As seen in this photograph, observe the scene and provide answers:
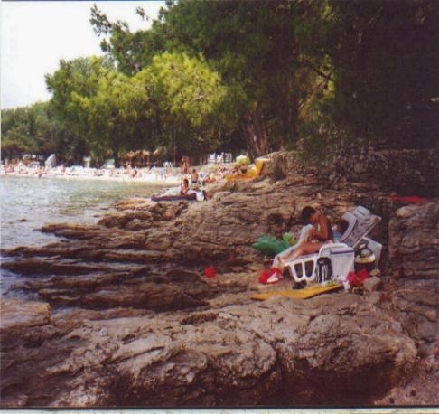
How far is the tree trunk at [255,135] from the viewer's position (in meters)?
4.33

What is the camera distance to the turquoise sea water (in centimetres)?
377

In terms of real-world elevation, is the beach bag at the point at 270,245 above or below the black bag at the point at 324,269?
above

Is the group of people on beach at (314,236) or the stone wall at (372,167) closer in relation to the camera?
the group of people on beach at (314,236)

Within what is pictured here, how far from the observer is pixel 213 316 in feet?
12.1

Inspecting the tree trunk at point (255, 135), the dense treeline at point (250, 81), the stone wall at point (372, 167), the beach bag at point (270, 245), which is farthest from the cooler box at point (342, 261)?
the tree trunk at point (255, 135)

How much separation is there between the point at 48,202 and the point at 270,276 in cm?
186

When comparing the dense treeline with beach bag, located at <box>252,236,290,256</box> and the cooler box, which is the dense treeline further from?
the cooler box

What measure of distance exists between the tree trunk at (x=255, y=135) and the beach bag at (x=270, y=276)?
1.03 m

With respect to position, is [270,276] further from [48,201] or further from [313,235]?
[48,201]

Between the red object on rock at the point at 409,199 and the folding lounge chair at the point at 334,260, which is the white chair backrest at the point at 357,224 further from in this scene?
the red object on rock at the point at 409,199

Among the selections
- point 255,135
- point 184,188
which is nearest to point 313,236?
point 255,135

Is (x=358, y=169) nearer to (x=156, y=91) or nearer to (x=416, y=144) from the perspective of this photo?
(x=416, y=144)

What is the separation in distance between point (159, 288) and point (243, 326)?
730 millimetres

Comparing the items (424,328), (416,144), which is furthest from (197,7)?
(424,328)
